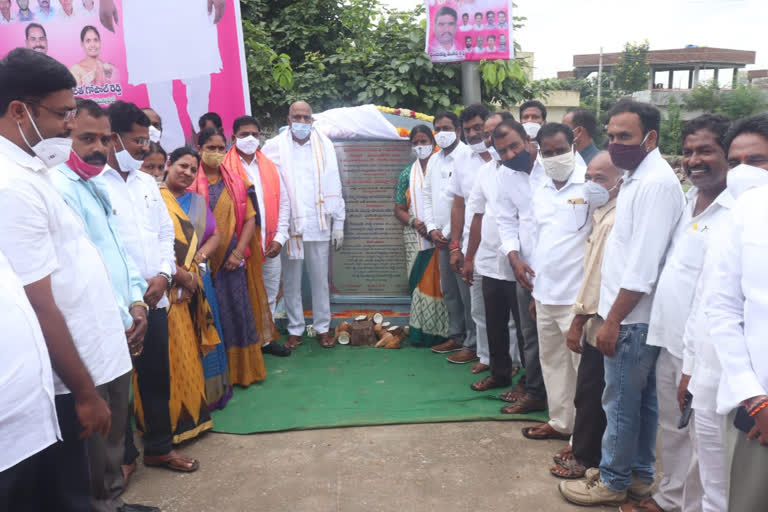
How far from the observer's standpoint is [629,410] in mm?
2701

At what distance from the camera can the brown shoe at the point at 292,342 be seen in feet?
18.1

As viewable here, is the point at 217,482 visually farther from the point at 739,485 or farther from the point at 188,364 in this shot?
the point at 739,485

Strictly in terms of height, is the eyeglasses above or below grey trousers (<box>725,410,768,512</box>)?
above

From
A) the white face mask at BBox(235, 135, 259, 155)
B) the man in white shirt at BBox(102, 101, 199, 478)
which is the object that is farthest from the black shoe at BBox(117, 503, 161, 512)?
the white face mask at BBox(235, 135, 259, 155)

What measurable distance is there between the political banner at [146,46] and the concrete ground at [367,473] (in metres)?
3.06

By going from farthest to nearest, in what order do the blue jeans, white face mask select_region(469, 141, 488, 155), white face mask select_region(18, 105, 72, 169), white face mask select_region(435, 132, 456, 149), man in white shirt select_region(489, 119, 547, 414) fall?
1. white face mask select_region(435, 132, 456, 149)
2. white face mask select_region(469, 141, 488, 155)
3. man in white shirt select_region(489, 119, 547, 414)
4. the blue jeans
5. white face mask select_region(18, 105, 72, 169)

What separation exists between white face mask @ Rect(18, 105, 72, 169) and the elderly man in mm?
3501

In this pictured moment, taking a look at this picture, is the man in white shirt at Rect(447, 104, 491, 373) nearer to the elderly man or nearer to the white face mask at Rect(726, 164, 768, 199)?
the elderly man

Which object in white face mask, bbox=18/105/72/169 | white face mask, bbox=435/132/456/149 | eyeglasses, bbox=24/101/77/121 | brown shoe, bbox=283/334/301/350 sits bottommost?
brown shoe, bbox=283/334/301/350

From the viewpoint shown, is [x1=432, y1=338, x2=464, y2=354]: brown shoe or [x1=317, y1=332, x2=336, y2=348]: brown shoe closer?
[x1=432, y1=338, x2=464, y2=354]: brown shoe

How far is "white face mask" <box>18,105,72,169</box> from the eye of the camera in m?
1.84

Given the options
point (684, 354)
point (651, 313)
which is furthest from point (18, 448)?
point (651, 313)

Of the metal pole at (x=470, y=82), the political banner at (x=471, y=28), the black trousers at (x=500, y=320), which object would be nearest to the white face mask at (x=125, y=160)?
the black trousers at (x=500, y=320)

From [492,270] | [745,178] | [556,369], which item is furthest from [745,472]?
[492,270]
